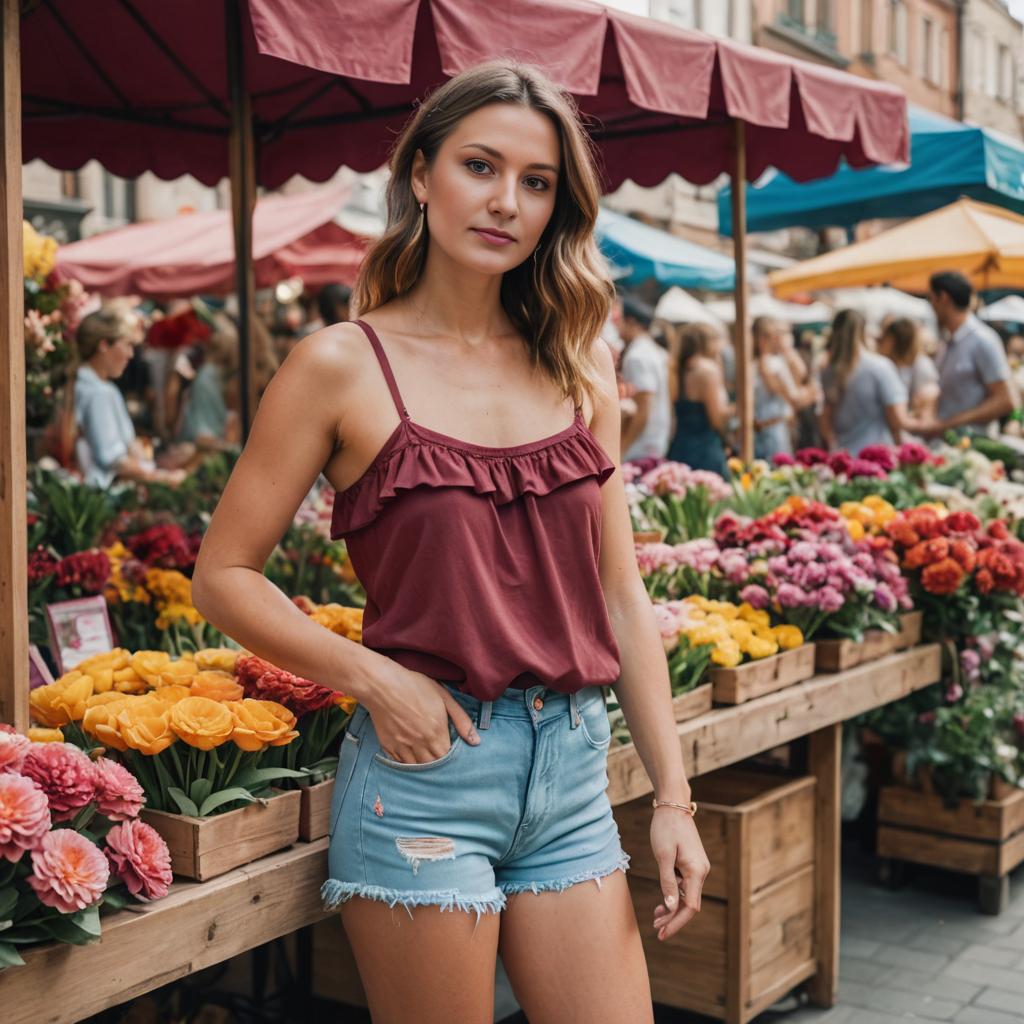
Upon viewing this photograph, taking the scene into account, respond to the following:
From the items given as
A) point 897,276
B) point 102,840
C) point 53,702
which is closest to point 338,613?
point 53,702

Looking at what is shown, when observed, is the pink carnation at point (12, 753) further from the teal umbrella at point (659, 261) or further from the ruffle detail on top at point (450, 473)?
the teal umbrella at point (659, 261)

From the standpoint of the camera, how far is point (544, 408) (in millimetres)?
2137

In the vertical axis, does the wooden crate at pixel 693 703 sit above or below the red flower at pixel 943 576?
below

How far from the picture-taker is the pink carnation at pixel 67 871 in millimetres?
1766

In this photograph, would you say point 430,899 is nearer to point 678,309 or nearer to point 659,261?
point 659,261

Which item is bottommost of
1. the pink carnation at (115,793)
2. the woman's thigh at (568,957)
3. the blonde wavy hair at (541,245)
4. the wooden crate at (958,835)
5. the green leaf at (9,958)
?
the wooden crate at (958,835)

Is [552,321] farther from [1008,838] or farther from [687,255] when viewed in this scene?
[687,255]

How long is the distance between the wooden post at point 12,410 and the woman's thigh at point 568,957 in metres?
0.94

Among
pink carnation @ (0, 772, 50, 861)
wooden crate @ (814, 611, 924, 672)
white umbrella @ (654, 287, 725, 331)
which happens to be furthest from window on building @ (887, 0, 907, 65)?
pink carnation @ (0, 772, 50, 861)

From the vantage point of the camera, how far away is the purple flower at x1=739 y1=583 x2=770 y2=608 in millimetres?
3939

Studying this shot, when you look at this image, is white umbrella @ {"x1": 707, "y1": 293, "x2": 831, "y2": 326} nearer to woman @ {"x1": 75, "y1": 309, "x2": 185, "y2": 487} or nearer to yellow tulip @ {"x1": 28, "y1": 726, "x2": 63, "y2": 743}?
woman @ {"x1": 75, "y1": 309, "x2": 185, "y2": 487}

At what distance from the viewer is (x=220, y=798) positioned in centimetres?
216

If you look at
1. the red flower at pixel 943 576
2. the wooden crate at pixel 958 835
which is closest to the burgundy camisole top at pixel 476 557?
the red flower at pixel 943 576

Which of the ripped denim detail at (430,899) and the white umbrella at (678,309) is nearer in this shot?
the ripped denim detail at (430,899)
